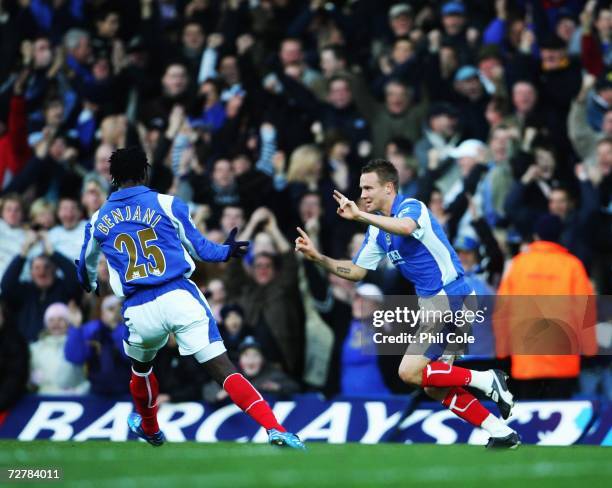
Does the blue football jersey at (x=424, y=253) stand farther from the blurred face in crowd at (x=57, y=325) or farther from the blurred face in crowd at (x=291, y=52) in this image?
the blurred face in crowd at (x=291, y=52)

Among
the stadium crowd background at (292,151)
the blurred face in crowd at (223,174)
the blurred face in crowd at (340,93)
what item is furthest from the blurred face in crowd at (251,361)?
the blurred face in crowd at (340,93)

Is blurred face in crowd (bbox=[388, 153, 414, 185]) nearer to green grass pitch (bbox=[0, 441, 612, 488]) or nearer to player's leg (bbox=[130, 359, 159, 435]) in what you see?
green grass pitch (bbox=[0, 441, 612, 488])

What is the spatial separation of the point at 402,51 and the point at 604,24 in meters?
2.32

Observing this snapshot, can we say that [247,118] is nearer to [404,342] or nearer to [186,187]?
[186,187]

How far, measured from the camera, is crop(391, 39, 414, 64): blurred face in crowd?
16156 millimetres

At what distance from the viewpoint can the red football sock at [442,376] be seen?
1066cm

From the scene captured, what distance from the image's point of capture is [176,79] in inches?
668

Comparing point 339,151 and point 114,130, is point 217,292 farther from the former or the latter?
point 114,130

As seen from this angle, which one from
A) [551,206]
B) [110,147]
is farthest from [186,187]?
[551,206]

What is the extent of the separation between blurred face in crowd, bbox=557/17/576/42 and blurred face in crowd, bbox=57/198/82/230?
591 cm

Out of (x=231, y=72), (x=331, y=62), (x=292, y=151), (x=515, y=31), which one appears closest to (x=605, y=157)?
(x=515, y=31)

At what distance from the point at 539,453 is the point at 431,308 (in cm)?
140

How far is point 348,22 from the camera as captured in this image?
1750cm

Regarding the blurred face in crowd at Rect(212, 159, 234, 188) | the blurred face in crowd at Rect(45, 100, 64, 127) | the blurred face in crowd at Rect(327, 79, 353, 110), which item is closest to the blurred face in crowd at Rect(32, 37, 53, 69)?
the blurred face in crowd at Rect(45, 100, 64, 127)
